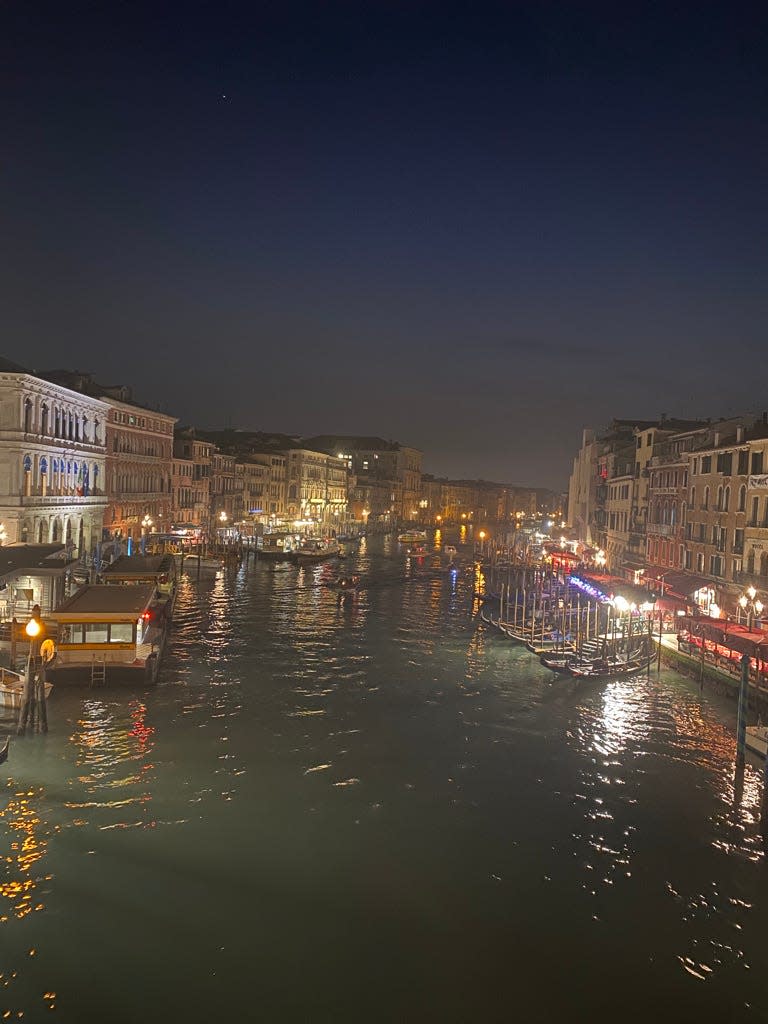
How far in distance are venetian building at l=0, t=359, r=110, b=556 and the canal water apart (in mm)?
17458

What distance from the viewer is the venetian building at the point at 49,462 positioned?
1409 inches

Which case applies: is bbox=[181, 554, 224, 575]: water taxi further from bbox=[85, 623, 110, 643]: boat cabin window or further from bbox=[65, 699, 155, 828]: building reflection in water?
bbox=[65, 699, 155, 828]: building reflection in water

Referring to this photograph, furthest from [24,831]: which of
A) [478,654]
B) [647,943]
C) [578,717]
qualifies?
[478,654]

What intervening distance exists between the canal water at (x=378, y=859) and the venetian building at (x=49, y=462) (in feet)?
57.3

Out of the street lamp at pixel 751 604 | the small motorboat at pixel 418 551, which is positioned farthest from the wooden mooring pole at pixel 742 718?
the small motorboat at pixel 418 551

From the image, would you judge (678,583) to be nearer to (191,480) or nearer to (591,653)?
(591,653)

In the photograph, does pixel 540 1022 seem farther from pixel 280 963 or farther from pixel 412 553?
pixel 412 553

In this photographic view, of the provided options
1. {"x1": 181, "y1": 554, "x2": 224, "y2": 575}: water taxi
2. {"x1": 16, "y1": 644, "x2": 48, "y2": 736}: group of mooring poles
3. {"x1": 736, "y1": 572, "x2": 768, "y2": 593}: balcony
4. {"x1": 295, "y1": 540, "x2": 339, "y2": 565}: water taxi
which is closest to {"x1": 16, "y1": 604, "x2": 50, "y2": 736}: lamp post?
{"x1": 16, "y1": 644, "x2": 48, "y2": 736}: group of mooring poles

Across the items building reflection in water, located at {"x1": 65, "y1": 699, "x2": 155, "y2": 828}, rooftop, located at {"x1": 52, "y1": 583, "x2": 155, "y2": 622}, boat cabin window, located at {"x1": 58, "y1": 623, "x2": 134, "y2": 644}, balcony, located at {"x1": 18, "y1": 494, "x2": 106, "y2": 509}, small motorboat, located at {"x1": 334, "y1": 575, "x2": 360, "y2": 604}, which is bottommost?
building reflection in water, located at {"x1": 65, "y1": 699, "x2": 155, "y2": 828}

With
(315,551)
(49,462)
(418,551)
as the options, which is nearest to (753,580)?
(49,462)

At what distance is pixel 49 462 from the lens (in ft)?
131

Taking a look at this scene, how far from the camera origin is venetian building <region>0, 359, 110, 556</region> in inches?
1409

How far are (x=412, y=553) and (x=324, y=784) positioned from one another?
6728cm

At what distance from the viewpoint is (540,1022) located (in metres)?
9.68
